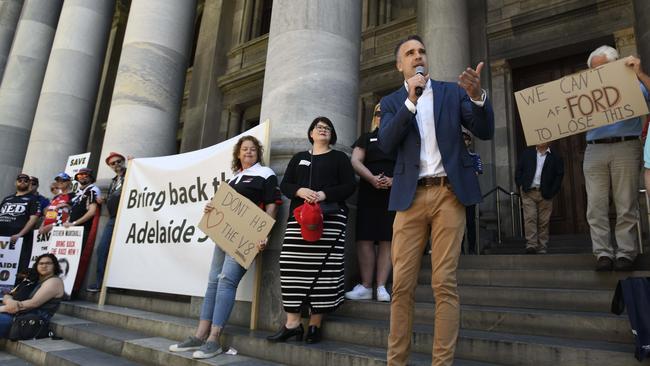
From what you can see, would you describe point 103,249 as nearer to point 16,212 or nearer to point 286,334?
point 16,212

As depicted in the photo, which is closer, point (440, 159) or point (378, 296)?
point (440, 159)

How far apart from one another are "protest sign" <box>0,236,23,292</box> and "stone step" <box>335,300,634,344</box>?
6.43m

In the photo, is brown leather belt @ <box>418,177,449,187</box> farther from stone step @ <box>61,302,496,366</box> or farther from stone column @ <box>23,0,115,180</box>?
stone column @ <box>23,0,115,180</box>

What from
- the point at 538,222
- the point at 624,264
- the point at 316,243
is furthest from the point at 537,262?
the point at 316,243

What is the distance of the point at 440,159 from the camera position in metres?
2.70

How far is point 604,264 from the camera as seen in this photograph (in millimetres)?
3873

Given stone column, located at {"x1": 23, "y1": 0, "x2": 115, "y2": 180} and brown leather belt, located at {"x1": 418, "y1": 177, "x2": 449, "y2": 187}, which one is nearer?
brown leather belt, located at {"x1": 418, "y1": 177, "x2": 449, "y2": 187}

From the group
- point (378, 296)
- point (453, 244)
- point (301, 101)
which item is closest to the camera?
point (453, 244)

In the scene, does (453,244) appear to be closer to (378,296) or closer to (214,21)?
(378,296)

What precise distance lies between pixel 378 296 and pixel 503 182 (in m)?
6.03

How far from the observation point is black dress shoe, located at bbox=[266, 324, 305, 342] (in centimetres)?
350

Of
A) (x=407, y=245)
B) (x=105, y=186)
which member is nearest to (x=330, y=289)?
(x=407, y=245)

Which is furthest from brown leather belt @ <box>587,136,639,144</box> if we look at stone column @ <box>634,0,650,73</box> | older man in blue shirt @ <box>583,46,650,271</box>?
stone column @ <box>634,0,650,73</box>

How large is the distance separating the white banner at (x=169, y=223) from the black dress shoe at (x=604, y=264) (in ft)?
10.3
